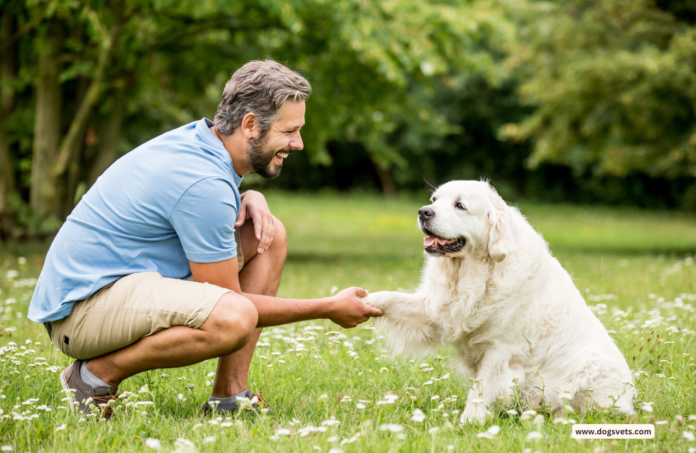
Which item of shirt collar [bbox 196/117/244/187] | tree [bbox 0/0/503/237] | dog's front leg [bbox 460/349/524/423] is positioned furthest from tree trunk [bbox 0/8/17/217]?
dog's front leg [bbox 460/349/524/423]

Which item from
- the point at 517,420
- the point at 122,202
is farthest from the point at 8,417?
the point at 517,420

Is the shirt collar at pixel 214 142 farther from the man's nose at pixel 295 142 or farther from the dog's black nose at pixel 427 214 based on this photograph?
the dog's black nose at pixel 427 214

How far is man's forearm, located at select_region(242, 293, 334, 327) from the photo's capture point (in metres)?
3.10

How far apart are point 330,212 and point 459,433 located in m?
17.6

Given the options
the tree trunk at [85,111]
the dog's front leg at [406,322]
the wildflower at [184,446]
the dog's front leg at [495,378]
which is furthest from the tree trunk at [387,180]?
the wildflower at [184,446]

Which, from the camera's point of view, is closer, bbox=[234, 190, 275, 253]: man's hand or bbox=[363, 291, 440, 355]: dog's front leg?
bbox=[234, 190, 275, 253]: man's hand

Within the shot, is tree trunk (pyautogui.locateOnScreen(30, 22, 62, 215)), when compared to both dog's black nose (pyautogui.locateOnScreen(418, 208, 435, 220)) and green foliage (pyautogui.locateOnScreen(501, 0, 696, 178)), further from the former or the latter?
green foliage (pyautogui.locateOnScreen(501, 0, 696, 178))

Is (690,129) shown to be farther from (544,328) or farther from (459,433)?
(459,433)

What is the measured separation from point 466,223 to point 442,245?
175 mm

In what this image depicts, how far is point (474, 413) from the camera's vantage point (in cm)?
320

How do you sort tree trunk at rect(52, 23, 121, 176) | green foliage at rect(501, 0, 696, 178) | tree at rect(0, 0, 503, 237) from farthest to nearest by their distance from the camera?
green foliage at rect(501, 0, 696, 178), tree trunk at rect(52, 23, 121, 176), tree at rect(0, 0, 503, 237)

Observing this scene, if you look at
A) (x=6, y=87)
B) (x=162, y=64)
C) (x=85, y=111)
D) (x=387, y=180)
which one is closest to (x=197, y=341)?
(x=85, y=111)

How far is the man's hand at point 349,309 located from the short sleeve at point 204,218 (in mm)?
692

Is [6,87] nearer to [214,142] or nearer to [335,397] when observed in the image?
[214,142]
